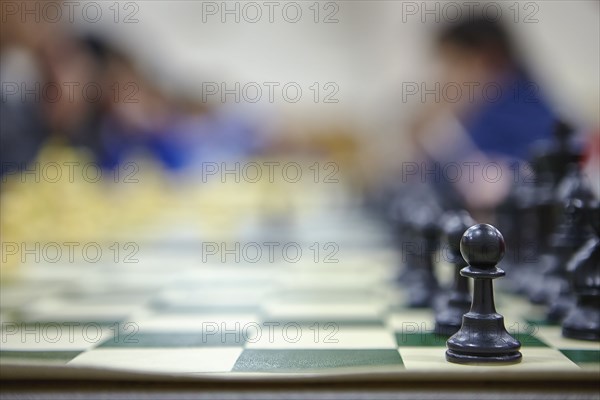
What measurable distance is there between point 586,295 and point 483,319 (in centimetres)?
26

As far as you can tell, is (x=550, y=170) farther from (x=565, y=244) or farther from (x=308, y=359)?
(x=308, y=359)

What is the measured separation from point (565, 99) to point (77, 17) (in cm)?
Result: 443

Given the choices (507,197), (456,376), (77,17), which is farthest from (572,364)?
(77,17)

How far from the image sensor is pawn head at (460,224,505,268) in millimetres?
1036

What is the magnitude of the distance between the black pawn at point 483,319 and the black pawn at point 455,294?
174 millimetres

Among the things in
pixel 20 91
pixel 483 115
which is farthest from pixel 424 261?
pixel 20 91

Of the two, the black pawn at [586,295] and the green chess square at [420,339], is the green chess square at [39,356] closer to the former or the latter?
the green chess square at [420,339]

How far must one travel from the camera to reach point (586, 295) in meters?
1.20

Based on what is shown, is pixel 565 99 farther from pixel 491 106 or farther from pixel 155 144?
pixel 155 144

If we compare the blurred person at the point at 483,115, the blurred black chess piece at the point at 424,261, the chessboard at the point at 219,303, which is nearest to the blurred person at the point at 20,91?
the chessboard at the point at 219,303

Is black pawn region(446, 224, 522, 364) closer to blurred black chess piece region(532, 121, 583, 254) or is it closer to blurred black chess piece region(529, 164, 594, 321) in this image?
blurred black chess piece region(529, 164, 594, 321)

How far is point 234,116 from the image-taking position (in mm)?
8578

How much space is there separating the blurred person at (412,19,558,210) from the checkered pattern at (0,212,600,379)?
831 millimetres

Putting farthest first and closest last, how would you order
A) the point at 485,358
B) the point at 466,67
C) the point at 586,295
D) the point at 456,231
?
the point at 466,67 < the point at 456,231 < the point at 586,295 < the point at 485,358
